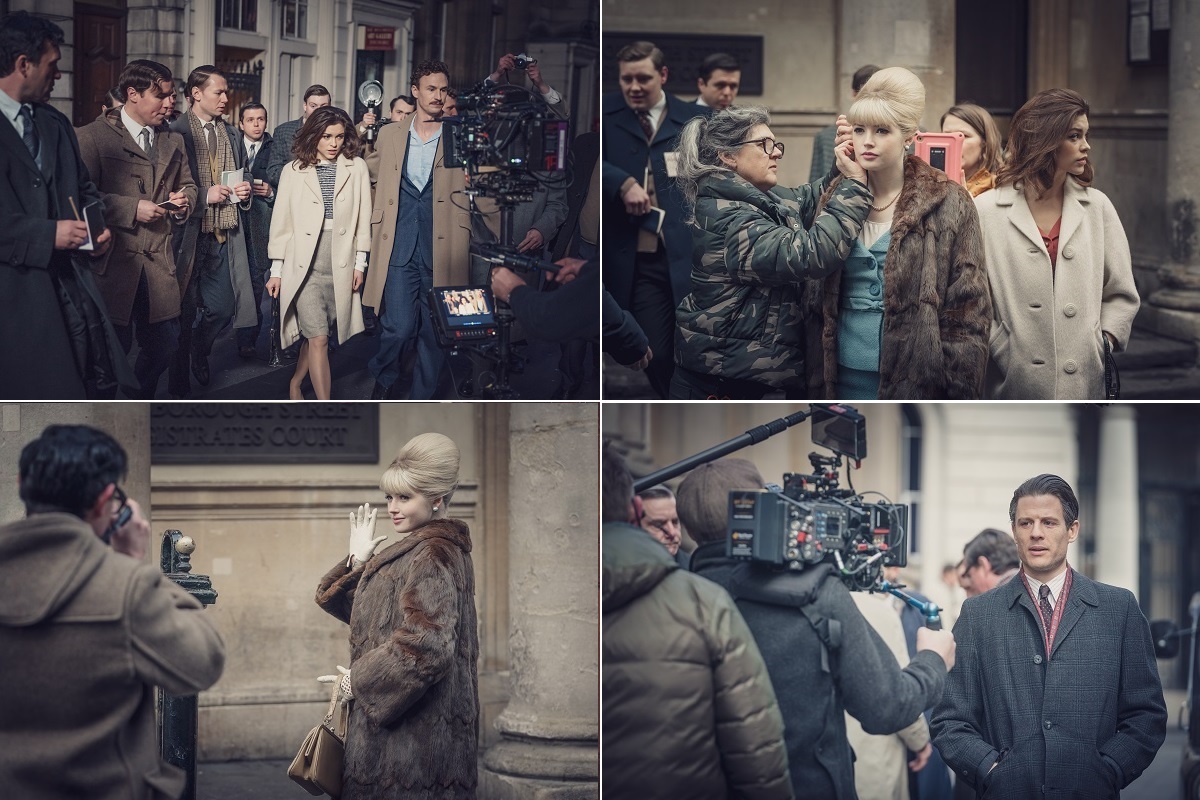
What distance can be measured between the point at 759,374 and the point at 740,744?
133cm

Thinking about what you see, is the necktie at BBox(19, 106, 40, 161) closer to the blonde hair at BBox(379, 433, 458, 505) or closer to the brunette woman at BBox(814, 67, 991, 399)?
the blonde hair at BBox(379, 433, 458, 505)

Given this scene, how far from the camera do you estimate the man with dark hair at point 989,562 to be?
20.8 feet

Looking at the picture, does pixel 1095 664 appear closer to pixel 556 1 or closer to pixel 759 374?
pixel 759 374

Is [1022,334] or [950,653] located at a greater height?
[1022,334]

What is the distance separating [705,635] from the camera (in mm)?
5980

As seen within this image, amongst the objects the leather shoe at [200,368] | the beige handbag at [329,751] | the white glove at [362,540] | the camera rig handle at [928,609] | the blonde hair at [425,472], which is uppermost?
the leather shoe at [200,368]

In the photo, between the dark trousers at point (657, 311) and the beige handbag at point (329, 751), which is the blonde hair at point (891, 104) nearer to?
the dark trousers at point (657, 311)

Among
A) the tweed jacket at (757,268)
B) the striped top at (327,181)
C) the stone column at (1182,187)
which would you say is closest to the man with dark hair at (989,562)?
the tweed jacket at (757,268)

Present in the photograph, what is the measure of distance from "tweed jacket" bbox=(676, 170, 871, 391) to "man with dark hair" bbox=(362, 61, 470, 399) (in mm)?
942

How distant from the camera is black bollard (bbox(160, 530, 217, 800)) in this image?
5.98 m

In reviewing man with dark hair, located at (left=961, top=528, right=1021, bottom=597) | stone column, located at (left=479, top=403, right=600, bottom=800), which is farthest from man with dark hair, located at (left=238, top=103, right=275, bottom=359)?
man with dark hair, located at (left=961, top=528, right=1021, bottom=597)

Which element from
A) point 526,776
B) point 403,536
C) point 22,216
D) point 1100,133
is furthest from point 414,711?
point 1100,133

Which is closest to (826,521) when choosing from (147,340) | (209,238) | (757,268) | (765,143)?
(757,268)

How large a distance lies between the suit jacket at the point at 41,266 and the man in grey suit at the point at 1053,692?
3.32 meters
